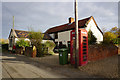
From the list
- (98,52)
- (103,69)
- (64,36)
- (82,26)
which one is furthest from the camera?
(64,36)

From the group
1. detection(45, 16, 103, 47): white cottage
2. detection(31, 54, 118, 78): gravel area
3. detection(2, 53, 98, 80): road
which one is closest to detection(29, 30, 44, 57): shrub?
detection(31, 54, 118, 78): gravel area

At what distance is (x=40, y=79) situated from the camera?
3863mm

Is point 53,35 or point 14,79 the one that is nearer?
point 14,79

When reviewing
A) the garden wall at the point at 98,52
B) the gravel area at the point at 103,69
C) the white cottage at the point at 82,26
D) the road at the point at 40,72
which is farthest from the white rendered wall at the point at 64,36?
the road at the point at 40,72

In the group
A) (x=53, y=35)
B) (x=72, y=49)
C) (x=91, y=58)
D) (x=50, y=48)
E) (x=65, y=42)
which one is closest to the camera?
(x=72, y=49)

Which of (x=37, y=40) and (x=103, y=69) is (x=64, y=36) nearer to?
(x=37, y=40)

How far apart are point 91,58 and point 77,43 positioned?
3224mm

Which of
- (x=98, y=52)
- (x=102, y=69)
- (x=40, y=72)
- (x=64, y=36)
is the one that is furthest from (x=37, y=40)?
(x=102, y=69)

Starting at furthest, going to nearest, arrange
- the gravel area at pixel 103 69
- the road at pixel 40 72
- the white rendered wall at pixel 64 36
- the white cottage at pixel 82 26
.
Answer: the white rendered wall at pixel 64 36 → the white cottage at pixel 82 26 → the gravel area at pixel 103 69 → the road at pixel 40 72

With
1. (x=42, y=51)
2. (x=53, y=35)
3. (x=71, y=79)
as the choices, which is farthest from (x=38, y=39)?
(x=53, y=35)

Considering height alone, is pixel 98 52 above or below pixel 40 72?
above

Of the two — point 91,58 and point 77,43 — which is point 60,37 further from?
point 77,43

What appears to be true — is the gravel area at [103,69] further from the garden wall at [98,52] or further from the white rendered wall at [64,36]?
the white rendered wall at [64,36]

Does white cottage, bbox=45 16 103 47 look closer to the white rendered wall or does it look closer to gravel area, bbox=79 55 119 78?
the white rendered wall
